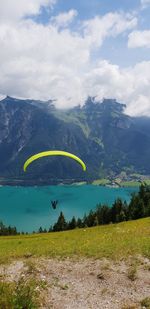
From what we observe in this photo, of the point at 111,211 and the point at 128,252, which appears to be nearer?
the point at 128,252

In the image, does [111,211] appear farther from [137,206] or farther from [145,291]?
[145,291]

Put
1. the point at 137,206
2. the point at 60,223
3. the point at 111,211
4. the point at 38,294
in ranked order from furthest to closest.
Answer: the point at 60,223, the point at 111,211, the point at 137,206, the point at 38,294

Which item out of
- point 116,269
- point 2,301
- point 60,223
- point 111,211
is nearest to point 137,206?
point 111,211

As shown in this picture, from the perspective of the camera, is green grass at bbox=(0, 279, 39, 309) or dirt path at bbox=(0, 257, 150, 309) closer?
green grass at bbox=(0, 279, 39, 309)

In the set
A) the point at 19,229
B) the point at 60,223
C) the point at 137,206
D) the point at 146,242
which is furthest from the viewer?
the point at 19,229

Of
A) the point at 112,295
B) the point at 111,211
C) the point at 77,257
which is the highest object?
the point at 111,211

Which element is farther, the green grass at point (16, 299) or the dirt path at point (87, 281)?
the dirt path at point (87, 281)

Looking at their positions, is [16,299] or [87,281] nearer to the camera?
[16,299]

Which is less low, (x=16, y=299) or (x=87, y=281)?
(x=16, y=299)
